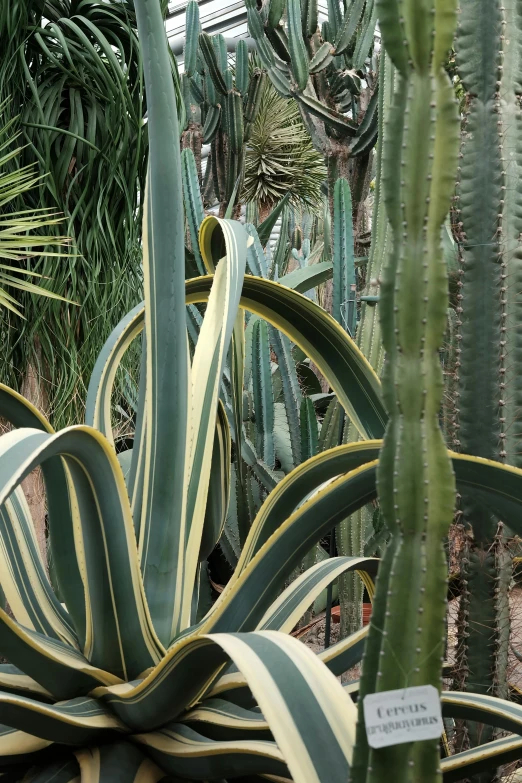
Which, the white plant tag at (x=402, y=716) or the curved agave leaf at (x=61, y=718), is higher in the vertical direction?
the white plant tag at (x=402, y=716)

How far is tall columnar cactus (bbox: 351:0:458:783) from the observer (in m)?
0.42

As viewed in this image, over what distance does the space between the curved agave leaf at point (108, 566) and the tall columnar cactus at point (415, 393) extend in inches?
10.7

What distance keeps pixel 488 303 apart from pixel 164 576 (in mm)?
456

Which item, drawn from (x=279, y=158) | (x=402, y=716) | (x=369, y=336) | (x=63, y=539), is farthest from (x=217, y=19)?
(x=402, y=716)

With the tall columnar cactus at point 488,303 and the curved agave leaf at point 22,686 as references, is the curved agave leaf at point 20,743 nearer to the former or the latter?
the curved agave leaf at point 22,686

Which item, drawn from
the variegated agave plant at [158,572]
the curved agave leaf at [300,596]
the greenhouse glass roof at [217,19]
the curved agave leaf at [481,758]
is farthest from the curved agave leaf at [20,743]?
the greenhouse glass roof at [217,19]

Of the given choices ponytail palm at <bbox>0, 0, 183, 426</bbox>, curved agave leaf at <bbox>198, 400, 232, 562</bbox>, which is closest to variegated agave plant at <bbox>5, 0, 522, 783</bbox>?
curved agave leaf at <bbox>198, 400, 232, 562</bbox>

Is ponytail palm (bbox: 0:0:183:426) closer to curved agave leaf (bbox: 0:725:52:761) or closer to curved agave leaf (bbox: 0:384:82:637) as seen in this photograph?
curved agave leaf (bbox: 0:384:82:637)

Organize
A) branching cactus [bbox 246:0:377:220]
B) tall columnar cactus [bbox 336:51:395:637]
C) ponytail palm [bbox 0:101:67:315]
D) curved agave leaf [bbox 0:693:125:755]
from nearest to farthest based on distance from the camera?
1. curved agave leaf [bbox 0:693:125:755]
2. tall columnar cactus [bbox 336:51:395:637]
3. ponytail palm [bbox 0:101:67:315]
4. branching cactus [bbox 246:0:377:220]

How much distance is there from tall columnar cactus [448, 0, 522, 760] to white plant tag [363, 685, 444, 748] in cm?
50

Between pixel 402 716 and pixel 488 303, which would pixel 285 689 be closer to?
pixel 402 716

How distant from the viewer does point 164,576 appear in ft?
2.50

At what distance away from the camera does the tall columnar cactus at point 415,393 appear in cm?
42

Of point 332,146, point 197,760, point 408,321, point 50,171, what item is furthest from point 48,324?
point 332,146
